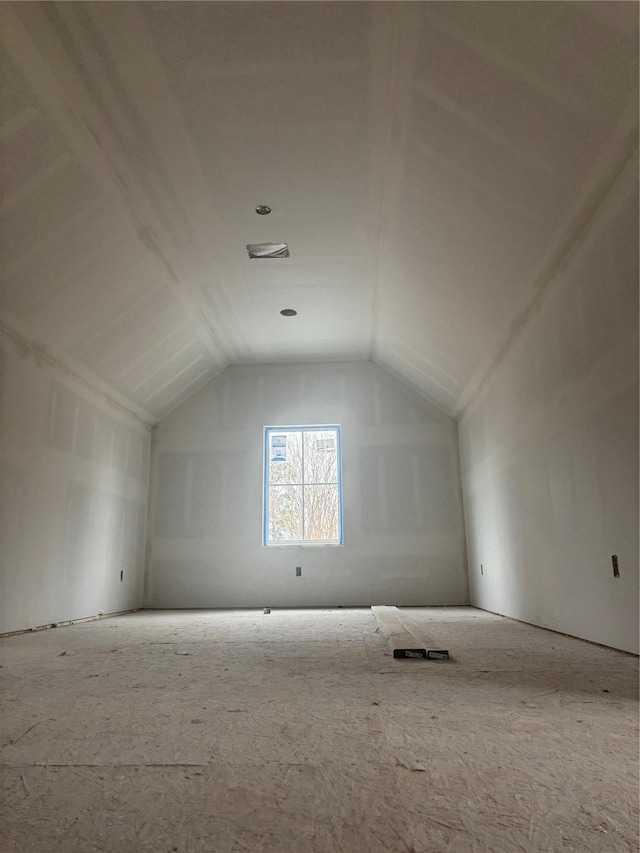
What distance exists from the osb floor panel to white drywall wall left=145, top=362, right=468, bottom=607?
4.11 m

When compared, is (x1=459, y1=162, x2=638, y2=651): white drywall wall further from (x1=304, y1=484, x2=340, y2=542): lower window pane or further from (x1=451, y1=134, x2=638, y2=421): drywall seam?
(x1=304, y1=484, x2=340, y2=542): lower window pane

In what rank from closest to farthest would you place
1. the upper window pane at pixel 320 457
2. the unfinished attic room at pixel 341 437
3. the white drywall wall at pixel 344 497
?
the unfinished attic room at pixel 341 437, the white drywall wall at pixel 344 497, the upper window pane at pixel 320 457

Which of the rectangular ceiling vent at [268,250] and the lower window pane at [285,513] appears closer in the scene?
the rectangular ceiling vent at [268,250]

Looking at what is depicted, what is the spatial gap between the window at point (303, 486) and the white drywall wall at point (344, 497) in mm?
158

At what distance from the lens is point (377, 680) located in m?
2.38

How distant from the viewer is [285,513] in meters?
7.39

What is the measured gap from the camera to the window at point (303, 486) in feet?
24.0

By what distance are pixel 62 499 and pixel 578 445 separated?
4529 mm

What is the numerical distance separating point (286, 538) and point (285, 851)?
20.8 feet

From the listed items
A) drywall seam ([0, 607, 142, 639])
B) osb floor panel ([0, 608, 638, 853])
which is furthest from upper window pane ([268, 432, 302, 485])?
osb floor panel ([0, 608, 638, 853])

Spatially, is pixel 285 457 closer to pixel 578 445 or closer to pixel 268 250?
pixel 268 250

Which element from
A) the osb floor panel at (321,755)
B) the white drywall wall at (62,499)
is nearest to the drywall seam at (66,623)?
the white drywall wall at (62,499)

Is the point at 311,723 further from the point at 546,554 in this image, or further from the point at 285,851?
the point at 546,554

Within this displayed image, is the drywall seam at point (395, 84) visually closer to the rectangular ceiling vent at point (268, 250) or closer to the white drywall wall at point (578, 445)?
the rectangular ceiling vent at point (268, 250)
